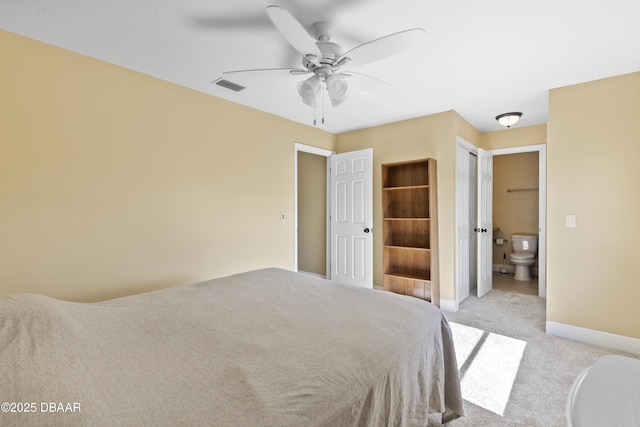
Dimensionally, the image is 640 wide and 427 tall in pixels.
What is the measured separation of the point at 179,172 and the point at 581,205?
394 centimetres

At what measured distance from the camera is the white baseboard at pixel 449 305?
3.53 m

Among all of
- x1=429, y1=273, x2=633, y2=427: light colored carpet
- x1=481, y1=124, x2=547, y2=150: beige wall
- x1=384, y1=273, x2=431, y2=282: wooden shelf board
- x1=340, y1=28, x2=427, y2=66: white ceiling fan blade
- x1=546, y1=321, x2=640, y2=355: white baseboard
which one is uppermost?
x1=481, y1=124, x2=547, y2=150: beige wall

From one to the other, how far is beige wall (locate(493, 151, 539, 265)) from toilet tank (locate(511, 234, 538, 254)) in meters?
0.31

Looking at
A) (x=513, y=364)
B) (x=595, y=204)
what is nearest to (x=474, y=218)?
(x=595, y=204)

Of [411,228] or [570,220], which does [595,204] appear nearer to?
[570,220]

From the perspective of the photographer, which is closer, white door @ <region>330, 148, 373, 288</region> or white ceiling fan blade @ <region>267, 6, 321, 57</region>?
white ceiling fan blade @ <region>267, 6, 321, 57</region>

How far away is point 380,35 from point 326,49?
1.40 feet

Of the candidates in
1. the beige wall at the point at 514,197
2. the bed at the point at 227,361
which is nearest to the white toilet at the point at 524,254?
the beige wall at the point at 514,197

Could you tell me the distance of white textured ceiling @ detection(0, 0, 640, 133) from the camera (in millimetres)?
1748

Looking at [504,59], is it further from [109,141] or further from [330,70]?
[109,141]

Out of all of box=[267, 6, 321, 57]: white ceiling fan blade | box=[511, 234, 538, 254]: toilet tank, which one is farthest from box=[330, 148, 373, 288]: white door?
box=[511, 234, 538, 254]: toilet tank

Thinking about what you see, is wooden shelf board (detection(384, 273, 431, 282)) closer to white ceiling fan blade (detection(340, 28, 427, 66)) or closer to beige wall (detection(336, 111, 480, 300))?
beige wall (detection(336, 111, 480, 300))

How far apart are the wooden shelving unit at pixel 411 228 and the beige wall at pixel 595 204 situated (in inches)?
44.9

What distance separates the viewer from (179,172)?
112 inches
